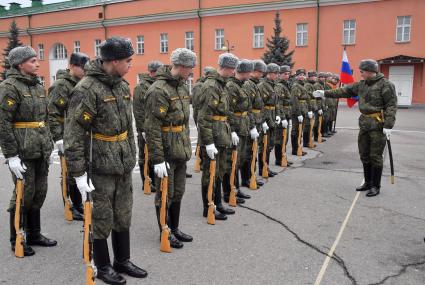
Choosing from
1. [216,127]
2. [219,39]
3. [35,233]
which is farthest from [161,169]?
[219,39]

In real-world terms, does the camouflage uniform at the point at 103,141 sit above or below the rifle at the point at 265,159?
above

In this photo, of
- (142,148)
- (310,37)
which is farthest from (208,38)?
(142,148)

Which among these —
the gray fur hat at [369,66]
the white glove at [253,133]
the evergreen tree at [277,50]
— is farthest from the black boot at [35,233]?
the evergreen tree at [277,50]

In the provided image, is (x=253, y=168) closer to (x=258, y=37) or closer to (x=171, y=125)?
(x=171, y=125)

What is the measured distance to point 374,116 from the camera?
732 cm

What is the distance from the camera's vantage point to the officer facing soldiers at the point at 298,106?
35.9 feet

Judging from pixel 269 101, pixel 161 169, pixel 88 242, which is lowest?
pixel 88 242

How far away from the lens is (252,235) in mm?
5379

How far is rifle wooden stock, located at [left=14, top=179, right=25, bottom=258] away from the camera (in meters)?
4.66

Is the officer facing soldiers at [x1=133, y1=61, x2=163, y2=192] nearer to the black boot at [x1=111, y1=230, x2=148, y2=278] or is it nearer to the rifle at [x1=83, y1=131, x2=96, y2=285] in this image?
the black boot at [x1=111, y1=230, x2=148, y2=278]

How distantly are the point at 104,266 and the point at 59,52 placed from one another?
1824 inches

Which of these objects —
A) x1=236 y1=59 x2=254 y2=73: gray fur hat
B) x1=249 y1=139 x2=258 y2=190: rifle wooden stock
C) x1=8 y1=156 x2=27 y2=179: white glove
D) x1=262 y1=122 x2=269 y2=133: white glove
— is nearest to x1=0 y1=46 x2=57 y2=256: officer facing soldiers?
x1=8 y1=156 x2=27 y2=179: white glove

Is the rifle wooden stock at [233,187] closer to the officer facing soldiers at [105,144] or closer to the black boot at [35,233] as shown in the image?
the officer facing soldiers at [105,144]

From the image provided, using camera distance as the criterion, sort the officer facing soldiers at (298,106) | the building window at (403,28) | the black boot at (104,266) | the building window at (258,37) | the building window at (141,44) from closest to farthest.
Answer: the black boot at (104,266), the officer facing soldiers at (298,106), the building window at (403,28), the building window at (258,37), the building window at (141,44)
